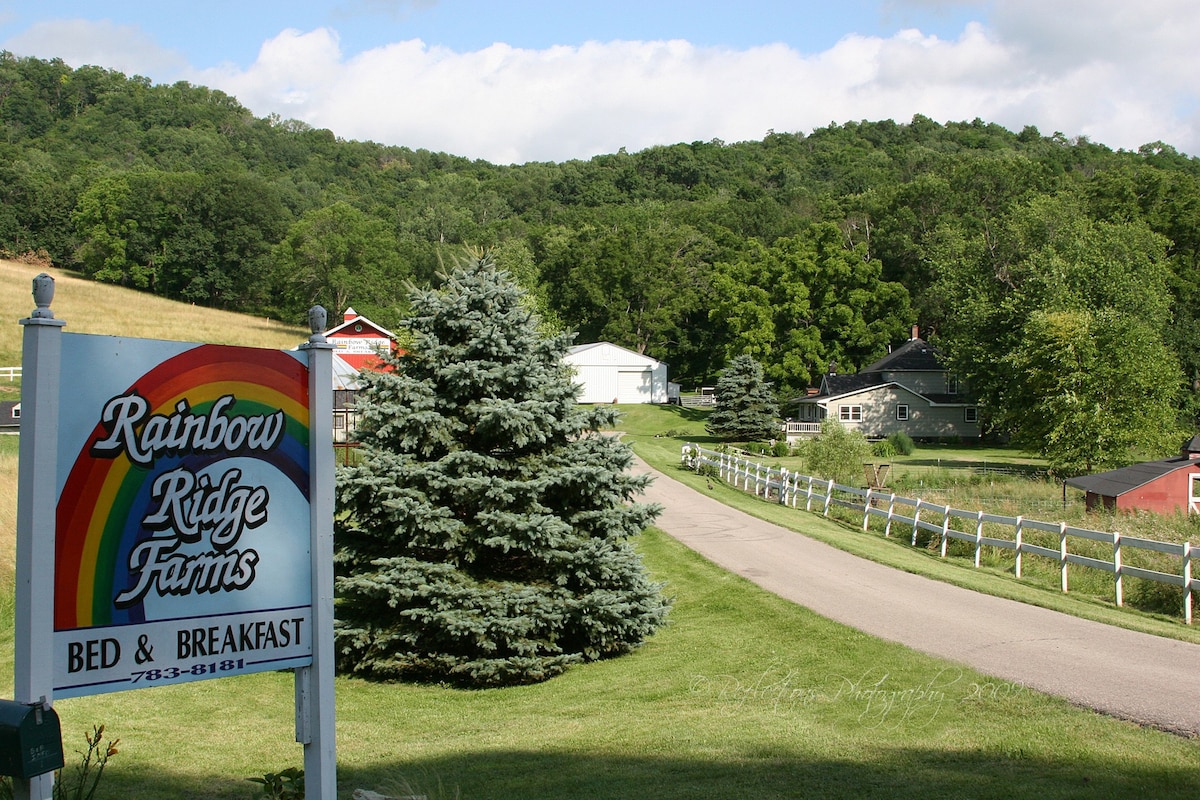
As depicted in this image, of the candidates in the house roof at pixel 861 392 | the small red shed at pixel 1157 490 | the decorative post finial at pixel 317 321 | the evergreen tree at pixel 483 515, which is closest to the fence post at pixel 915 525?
the small red shed at pixel 1157 490

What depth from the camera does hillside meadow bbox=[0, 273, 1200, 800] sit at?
657cm

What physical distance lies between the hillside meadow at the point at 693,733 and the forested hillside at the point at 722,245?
1201 inches

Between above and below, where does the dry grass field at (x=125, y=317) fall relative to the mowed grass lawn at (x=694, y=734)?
above

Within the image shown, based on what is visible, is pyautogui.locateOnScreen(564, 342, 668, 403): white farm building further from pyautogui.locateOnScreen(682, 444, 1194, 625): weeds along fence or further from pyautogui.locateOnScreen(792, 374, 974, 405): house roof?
pyautogui.locateOnScreen(682, 444, 1194, 625): weeds along fence

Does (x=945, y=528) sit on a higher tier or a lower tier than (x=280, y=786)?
lower

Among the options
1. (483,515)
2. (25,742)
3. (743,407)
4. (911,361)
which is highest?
(911,361)

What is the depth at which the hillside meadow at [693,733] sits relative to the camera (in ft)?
21.6

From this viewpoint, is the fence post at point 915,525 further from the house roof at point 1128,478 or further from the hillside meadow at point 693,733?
the hillside meadow at point 693,733

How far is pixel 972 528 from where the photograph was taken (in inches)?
848

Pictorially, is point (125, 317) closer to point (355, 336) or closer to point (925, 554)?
point (355, 336)

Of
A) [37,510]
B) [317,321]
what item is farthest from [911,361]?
[37,510]

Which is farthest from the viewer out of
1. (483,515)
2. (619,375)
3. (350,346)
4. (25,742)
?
(619,375)

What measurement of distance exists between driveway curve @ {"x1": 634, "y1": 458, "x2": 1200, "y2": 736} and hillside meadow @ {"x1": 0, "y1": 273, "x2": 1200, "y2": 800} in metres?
0.49

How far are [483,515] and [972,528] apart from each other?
45.3 ft
